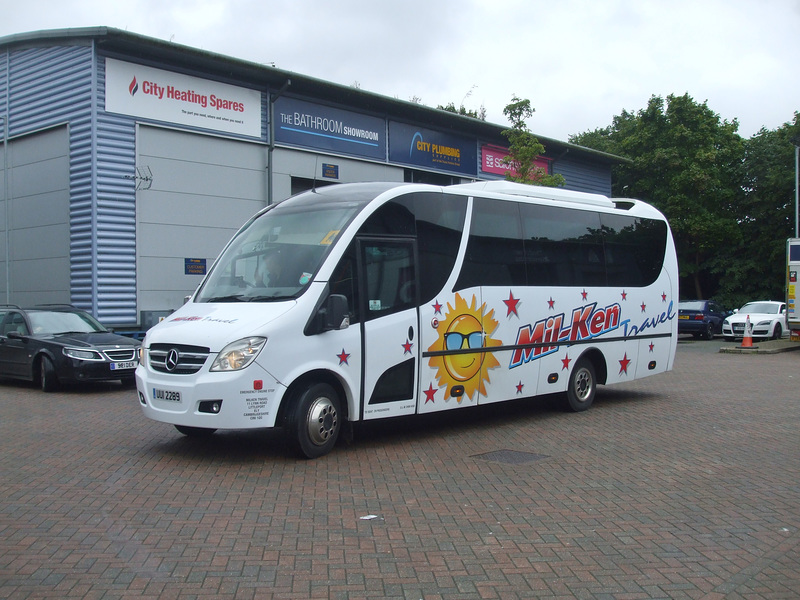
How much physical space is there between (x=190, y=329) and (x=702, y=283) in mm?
44129

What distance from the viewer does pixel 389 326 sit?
8.90 m

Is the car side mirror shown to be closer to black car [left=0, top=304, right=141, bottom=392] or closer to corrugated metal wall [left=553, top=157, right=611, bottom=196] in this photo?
black car [left=0, top=304, right=141, bottom=392]

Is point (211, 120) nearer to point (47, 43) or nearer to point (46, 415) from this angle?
point (47, 43)

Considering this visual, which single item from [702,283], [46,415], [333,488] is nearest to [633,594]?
[333,488]

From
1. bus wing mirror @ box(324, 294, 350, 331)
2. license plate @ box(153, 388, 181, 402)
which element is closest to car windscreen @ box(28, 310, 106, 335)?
license plate @ box(153, 388, 181, 402)

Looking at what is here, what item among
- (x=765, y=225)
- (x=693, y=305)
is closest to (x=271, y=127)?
(x=693, y=305)

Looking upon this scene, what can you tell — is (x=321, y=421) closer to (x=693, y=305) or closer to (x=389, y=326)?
(x=389, y=326)

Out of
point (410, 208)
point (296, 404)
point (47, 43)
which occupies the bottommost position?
point (296, 404)

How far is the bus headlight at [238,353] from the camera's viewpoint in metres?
7.70

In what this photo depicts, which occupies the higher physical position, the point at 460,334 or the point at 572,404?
the point at 460,334

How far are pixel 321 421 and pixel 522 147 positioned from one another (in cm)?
1959

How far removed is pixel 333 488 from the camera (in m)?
7.04

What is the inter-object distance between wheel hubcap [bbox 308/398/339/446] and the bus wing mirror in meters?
0.78

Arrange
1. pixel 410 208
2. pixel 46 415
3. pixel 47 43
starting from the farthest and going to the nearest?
pixel 47 43 < pixel 46 415 < pixel 410 208
